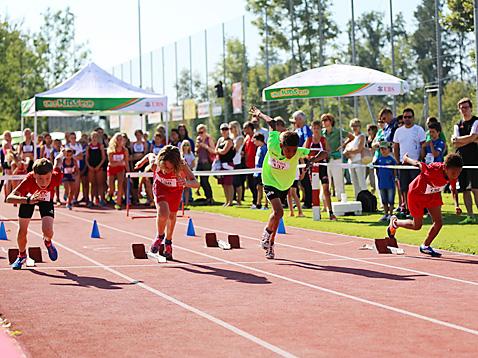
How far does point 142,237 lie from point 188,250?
257 cm

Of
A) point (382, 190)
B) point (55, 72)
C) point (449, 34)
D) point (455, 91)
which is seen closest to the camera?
point (382, 190)

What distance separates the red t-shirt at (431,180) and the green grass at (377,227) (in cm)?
125

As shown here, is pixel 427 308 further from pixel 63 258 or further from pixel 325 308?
pixel 63 258

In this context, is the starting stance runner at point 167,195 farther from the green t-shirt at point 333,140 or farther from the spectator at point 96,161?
the spectator at point 96,161

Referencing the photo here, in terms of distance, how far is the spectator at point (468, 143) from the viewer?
56.0 ft

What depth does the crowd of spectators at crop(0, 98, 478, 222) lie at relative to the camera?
18312mm

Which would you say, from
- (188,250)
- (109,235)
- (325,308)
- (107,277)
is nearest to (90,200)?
(109,235)

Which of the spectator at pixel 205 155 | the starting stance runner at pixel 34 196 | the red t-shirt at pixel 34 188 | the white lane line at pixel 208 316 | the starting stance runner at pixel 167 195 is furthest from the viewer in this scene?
the spectator at pixel 205 155

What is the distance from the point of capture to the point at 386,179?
61.3 feet

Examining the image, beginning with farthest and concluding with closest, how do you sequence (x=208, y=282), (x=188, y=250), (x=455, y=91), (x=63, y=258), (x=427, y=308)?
1. (x=455, y=91)
2. (x=188, y=250)
3. (x=63, y=258)
4. (x=208, y=282)
5. (x=427, y=308)

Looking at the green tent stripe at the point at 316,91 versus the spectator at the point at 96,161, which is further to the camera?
the spectator at the point at 96,161

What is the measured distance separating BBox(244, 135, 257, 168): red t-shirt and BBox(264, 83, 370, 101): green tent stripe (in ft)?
5.17

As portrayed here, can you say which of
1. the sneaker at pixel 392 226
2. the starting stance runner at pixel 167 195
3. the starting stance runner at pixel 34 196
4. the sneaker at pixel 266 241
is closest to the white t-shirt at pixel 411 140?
the sneaker at pixel 392 226

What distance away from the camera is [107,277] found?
38.2ft
